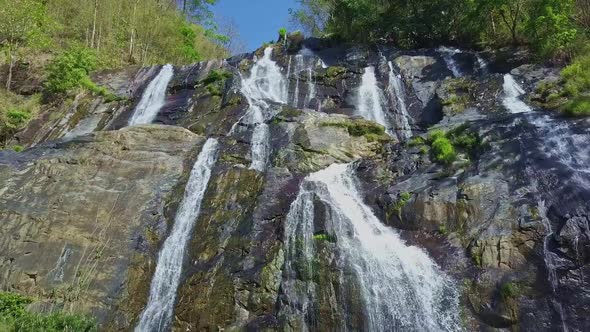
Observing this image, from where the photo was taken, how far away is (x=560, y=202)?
11898 millimetres

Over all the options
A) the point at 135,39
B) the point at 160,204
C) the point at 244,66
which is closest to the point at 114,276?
the point at 160,204

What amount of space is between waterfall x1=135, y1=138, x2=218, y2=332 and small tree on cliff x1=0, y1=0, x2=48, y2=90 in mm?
16997

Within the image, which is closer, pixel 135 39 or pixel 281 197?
pixel 281 197

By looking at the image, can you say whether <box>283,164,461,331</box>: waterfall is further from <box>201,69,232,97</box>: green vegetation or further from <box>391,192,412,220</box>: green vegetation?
<box>201,69,232,97</box>: green vegetation

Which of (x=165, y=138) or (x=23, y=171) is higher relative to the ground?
(x=165, y=138)

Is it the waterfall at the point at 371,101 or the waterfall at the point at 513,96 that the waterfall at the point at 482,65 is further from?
the waterfall at the point at 371,101

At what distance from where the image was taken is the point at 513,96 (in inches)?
752

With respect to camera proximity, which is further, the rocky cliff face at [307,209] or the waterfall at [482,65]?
the waterfall at [482,65]

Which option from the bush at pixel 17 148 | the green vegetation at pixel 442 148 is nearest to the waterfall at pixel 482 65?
the green vegetation at pixel 442 148

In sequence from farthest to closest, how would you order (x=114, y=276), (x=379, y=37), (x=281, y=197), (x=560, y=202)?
(x=379, y=37) < (x=281, y=197) < (x=114, y=276) < (x=560, y=202)

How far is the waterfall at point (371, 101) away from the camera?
21172 mm

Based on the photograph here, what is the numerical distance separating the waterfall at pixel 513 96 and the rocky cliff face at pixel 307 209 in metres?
0.09

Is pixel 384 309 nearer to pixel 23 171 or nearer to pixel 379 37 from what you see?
pixel 23 171

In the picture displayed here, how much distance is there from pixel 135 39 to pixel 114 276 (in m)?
25.4
